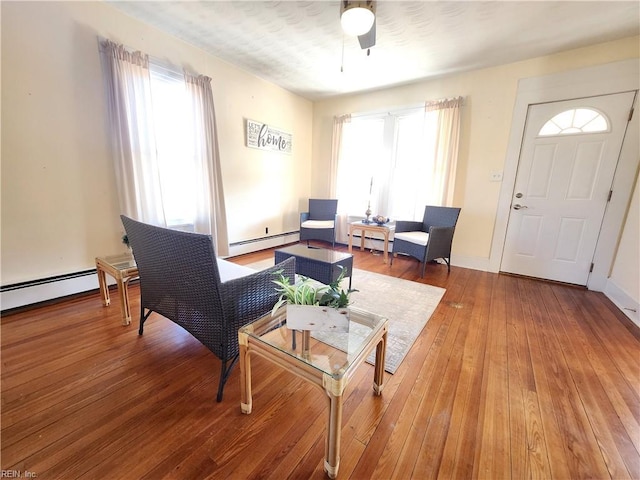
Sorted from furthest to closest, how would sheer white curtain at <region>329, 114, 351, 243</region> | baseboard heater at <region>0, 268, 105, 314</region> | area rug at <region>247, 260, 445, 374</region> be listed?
sheer white curtain at <region>329, 114, 351, 243</region> < baseboard heater at <region>0, 268, 105, 314</region> < area rug at <region>247, 260, 445, 374</region>

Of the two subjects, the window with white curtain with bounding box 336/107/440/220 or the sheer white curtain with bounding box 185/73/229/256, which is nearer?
the sheer white curtain with bounding box 185/73/229/256

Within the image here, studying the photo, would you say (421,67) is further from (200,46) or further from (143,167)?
(143,167)

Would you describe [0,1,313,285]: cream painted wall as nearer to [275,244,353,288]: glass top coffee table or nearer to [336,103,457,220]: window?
[275,244,353,288]: glass top coffee table

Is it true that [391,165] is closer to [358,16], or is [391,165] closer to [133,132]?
[358,16]

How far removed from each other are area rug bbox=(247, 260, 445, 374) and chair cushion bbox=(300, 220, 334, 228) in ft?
3.32

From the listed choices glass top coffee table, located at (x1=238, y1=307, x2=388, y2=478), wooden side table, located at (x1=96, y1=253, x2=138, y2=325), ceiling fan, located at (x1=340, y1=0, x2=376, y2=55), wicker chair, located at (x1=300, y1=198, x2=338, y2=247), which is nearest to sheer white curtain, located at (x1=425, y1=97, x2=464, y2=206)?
wicker chair, located at (x1=300, y1=198, x2=338, y2=247)

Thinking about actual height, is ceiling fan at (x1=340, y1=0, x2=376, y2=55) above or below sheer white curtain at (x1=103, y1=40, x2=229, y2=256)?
above

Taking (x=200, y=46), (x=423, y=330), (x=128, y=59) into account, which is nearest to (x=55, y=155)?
(x=128, y=59)

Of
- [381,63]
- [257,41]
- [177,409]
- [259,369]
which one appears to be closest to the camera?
[177,409]

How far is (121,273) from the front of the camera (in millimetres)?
1797

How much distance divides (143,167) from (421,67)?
335cm

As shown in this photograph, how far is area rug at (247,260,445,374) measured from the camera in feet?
5.53

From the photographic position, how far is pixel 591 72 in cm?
261

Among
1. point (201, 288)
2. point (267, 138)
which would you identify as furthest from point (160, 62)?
point (201, 288)
